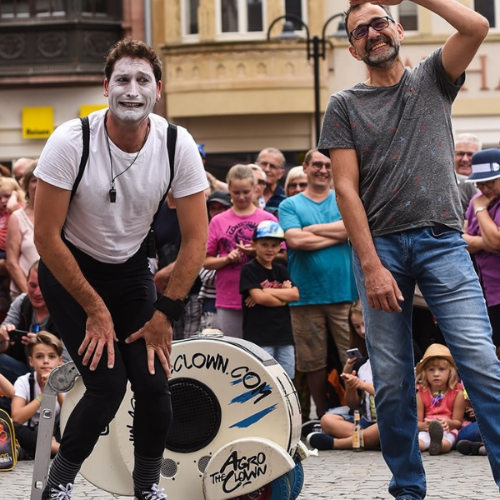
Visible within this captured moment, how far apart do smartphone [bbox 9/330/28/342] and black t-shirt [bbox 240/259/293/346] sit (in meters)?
1.59

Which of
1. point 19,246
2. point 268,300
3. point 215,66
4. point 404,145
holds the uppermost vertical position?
point 215,66

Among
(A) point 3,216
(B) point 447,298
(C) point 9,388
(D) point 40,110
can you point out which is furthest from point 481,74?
(B) point 447,298

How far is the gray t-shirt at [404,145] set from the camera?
5719 mm

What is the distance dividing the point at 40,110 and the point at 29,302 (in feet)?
61.4

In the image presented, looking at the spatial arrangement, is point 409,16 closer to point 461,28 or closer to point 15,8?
point 15,8

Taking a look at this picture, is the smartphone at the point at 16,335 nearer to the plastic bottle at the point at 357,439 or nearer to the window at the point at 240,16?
the plastic bottle at the point at 357,439

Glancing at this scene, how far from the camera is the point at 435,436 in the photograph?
352 inches

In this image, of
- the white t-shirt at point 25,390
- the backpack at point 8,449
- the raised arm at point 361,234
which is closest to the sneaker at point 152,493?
the raised arm at point 361,234

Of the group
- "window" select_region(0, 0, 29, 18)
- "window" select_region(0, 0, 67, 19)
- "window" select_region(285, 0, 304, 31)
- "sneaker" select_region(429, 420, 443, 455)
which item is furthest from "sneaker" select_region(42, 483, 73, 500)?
"window" select_region(0, 0, 29, 18)

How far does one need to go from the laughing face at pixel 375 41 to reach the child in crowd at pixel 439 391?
406cm

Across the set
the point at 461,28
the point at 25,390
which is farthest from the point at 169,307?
the point at 25,390

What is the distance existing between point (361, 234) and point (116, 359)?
1118mm

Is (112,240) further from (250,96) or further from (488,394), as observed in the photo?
(250,96)

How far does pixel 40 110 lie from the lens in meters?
28.5
